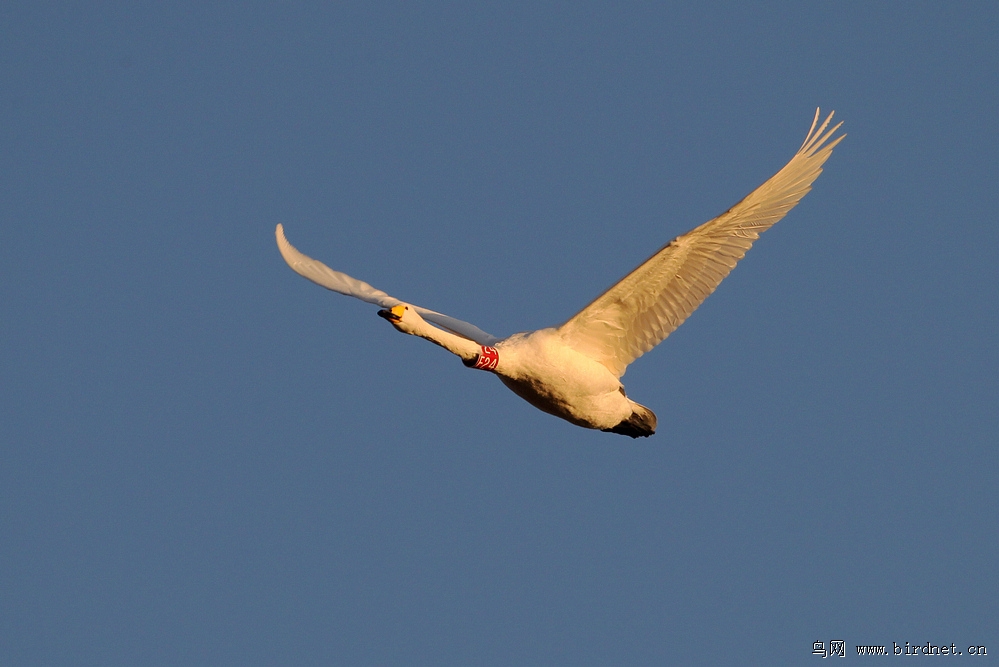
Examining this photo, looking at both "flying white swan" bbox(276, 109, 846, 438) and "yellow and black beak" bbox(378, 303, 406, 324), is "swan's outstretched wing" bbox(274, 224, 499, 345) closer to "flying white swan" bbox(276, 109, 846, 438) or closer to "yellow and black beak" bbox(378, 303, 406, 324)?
"flying white swan" bbox(276, 109, 846, 438)

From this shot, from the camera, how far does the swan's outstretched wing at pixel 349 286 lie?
57.6 ft

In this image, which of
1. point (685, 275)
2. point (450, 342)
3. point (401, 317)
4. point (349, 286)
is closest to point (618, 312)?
point (685, 275)

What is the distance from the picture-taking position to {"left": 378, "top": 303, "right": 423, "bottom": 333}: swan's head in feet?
53.0

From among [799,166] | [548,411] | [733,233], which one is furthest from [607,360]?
[799,166]

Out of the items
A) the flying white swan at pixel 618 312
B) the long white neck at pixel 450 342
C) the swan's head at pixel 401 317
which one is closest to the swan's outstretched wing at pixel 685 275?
the flying white swan at pixel 618 312

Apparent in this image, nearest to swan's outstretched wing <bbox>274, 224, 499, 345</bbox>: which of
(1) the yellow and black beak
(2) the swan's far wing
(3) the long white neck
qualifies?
(2) the swan's far wing

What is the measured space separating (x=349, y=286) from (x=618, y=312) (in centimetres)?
331

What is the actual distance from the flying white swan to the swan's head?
0.36m

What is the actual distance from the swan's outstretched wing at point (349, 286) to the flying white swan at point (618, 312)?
0.02 metres

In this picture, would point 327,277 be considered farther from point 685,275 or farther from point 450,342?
point 685,275

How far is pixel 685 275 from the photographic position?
687 inches

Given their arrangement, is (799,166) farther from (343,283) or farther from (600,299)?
(343,283)

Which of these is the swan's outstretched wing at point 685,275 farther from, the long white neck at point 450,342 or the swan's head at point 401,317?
the swan's head at point 401,317

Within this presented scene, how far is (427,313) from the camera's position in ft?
63.8
